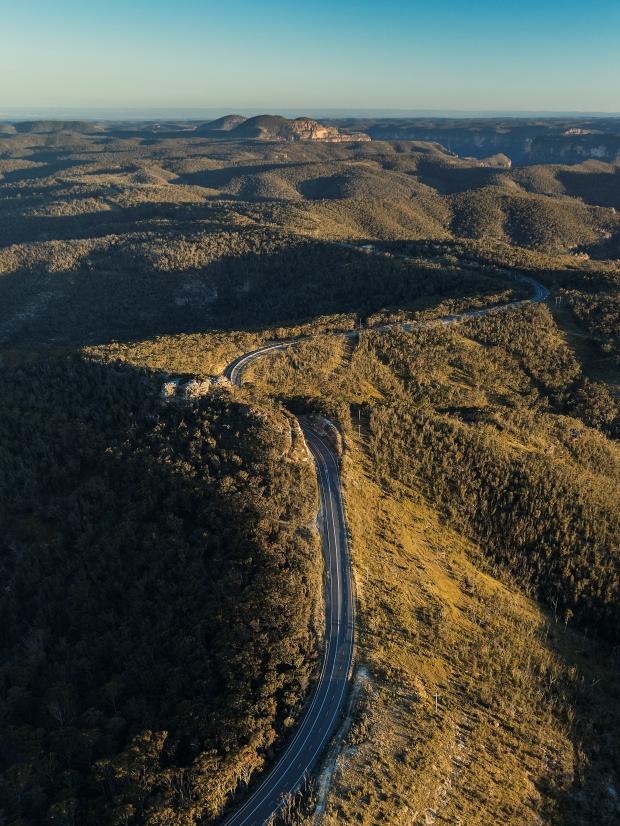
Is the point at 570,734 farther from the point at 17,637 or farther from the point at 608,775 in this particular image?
the point at 17,637

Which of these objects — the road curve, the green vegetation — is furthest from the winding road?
the green vegetation

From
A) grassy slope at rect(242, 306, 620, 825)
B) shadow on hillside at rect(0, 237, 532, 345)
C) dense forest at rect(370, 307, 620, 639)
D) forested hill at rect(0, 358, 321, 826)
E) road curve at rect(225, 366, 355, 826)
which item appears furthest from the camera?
shadow on hillside at rect(0, 237, 532, 345)

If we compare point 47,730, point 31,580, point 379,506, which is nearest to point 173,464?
point 31,580

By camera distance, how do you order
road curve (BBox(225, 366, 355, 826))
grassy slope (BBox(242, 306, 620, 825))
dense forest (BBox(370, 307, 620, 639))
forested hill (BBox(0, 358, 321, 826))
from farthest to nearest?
dense forest (BBox(370, 307, 620, 639)), forested hill (BBox(0, 358, 321, 826)), grassy slope (BBox(242, 306, 620, 825)), road curve (BBox(225, 366, 355, 826))

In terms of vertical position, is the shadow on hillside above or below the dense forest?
above

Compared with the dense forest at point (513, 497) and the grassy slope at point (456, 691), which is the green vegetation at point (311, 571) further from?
the dense forest at point (513, 497)

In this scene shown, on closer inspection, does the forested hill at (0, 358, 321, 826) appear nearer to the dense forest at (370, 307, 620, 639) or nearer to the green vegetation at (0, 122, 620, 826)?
the green vegetation at (0, 122, 620, 826)

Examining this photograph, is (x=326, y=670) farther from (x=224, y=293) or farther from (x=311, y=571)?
(x=224, y=293)

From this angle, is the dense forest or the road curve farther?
the dense forest
